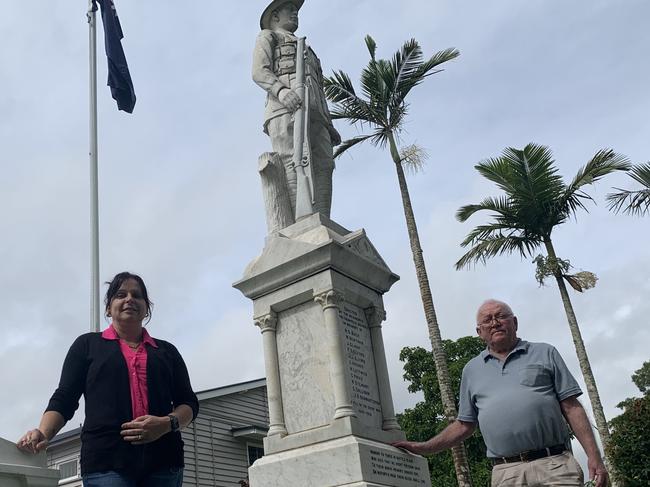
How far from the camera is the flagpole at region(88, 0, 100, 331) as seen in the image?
11532 mm

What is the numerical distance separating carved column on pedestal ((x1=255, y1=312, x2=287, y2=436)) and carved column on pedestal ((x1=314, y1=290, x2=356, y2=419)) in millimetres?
651

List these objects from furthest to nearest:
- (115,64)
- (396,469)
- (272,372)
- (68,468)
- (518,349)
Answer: (68,468)
(115,64)
(272,372)
(396,469)
(518,349)

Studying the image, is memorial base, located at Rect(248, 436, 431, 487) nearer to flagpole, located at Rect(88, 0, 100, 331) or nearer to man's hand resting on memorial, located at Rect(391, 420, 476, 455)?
man's hand resting on memorial, located at Rect(391, 420, 476, 455)

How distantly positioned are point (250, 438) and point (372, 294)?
13051 millimetres

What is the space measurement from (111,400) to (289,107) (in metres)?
5.33

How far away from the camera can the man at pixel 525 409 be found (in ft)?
14.3

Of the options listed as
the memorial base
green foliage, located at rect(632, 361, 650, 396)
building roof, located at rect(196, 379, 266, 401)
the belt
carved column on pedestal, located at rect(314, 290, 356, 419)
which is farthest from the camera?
green foliage, located at rect(632, 361, 650, 396)

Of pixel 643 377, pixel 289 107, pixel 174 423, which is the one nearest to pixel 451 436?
pixel 174 423

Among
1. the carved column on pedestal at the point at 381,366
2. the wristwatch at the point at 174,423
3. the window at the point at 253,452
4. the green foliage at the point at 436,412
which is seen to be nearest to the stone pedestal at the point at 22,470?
the wristwatch at the point at 174,423

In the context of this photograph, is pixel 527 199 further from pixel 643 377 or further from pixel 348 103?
pixel 643 377

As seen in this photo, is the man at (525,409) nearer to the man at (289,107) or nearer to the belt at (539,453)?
the belt at (539,453)

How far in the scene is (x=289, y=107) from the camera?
8305 millimetres

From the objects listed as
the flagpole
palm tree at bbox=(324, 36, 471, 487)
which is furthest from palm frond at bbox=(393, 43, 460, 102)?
the flagpole

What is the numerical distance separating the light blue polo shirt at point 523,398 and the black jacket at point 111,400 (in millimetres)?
1959
